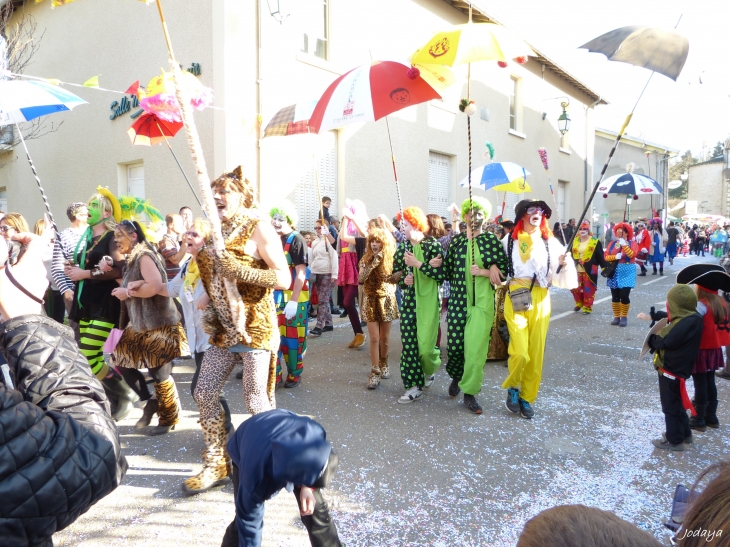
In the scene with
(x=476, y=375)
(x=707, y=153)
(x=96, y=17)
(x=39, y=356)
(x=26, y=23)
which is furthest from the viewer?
(x=707, y=153)

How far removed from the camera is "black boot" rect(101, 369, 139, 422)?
442cm

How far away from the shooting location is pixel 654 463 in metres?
3.62

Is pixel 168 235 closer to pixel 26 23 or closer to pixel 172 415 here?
pixel 172 415

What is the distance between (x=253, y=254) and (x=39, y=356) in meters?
1.71

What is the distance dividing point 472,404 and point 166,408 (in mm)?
2573

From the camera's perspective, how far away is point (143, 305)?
407 cm

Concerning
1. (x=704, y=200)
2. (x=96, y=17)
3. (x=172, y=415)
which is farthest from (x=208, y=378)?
(x=704, y=200)

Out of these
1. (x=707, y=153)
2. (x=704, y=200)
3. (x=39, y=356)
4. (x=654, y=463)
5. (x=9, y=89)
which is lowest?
(x=654, y=463)

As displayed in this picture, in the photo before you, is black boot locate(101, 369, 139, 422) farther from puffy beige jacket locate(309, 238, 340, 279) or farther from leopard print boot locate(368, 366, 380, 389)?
puffy beige jacket locate(309, 238, 340, 279)

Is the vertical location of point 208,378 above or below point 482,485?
above

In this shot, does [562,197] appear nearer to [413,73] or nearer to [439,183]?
[439,183]

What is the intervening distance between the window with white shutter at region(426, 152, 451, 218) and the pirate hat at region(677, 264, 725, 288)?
31.6 feet

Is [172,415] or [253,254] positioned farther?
[172,415]

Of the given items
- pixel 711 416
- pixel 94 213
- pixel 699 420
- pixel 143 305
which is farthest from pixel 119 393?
pixel 711 416
